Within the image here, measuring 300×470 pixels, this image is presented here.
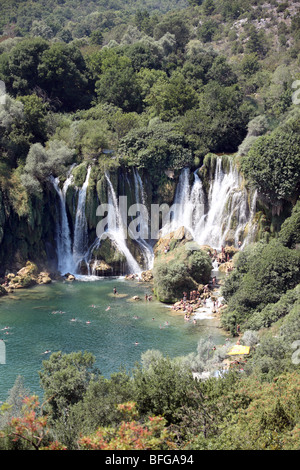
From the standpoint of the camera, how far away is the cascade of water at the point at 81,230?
168 ft

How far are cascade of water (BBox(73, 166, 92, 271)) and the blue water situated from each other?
18.8 ft

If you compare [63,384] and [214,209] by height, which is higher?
[214,209]

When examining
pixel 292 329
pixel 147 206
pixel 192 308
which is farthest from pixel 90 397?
pixel 147 206

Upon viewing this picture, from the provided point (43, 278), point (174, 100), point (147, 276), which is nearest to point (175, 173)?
point (147, 276)

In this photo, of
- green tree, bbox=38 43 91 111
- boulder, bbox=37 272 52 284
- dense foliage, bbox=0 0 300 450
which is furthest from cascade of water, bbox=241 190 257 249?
green tree, bbox=38 43 91 111

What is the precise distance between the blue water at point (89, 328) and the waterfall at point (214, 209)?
9378mm

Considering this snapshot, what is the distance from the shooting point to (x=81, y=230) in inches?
2032

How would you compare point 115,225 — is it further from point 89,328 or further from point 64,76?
point 64,76

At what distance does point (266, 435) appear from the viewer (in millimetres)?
18234

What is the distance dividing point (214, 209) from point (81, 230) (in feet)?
43.2

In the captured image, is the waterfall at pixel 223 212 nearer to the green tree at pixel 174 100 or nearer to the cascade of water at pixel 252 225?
the cascade of water at pixel 252 225

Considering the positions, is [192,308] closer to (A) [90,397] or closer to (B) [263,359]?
(B) [263,359]
